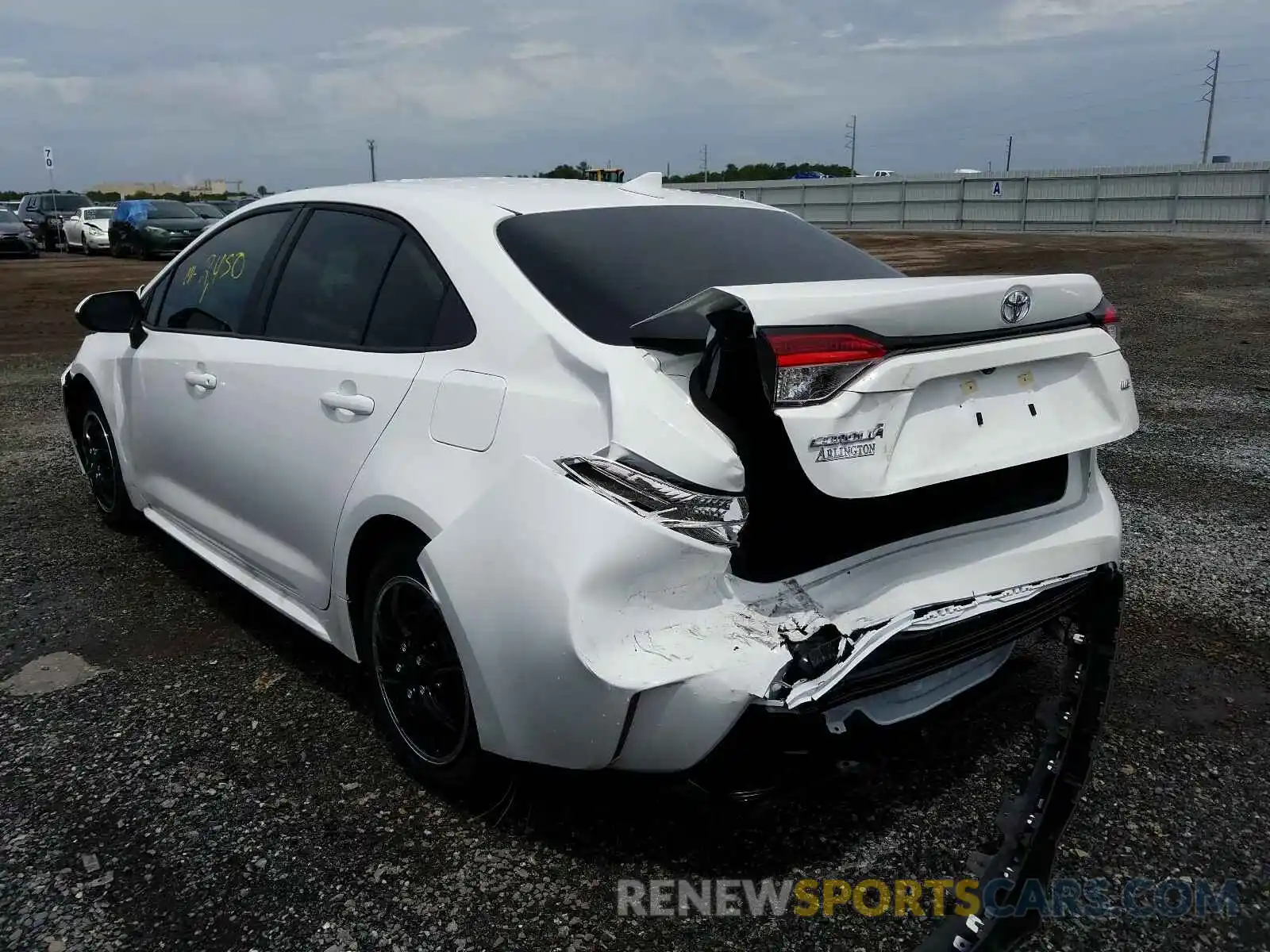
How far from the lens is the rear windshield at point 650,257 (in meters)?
2.62

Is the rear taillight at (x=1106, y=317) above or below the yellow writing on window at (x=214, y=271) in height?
below

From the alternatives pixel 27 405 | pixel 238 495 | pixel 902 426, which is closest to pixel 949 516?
pixel 902 426

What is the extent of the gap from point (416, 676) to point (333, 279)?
4.29 feet

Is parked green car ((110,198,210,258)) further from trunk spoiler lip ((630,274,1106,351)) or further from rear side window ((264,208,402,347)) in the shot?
Answer: trunk spoiler lip ((630,274,1106,351))

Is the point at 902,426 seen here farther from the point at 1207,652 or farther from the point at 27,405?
the point at 27,405

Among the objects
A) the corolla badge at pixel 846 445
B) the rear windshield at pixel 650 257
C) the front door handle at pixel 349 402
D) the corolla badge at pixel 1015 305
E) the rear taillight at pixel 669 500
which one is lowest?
the rear taillight at pixel 669 500

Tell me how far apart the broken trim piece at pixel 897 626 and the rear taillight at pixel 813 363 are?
51 centimetres

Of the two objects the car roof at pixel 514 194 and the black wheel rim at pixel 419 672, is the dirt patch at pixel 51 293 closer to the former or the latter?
the car roof at pixel 514 194

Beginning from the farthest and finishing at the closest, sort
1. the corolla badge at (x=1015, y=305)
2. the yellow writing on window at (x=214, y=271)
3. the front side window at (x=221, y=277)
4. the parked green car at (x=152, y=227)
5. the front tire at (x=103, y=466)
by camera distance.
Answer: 1. the parked green car at (x=152, y=227)
2. the front tire at (x=103, y=466)
3. the yellow writing on window at (x=214, y=271)
4. the front side window at (x=221, y=277)
5. the corolla badge at (x=1015, y=305)

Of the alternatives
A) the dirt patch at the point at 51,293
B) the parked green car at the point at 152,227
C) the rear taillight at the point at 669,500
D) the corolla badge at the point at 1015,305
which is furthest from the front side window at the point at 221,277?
the parked green car at the point at 152,227

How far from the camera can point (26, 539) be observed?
4992 mm

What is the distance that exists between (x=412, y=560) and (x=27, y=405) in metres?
7.16

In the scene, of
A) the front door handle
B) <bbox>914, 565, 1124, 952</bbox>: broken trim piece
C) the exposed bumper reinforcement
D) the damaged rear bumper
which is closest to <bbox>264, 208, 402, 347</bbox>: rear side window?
the front door handle

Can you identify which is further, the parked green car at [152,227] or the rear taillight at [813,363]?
the parked green car at [152,227]
